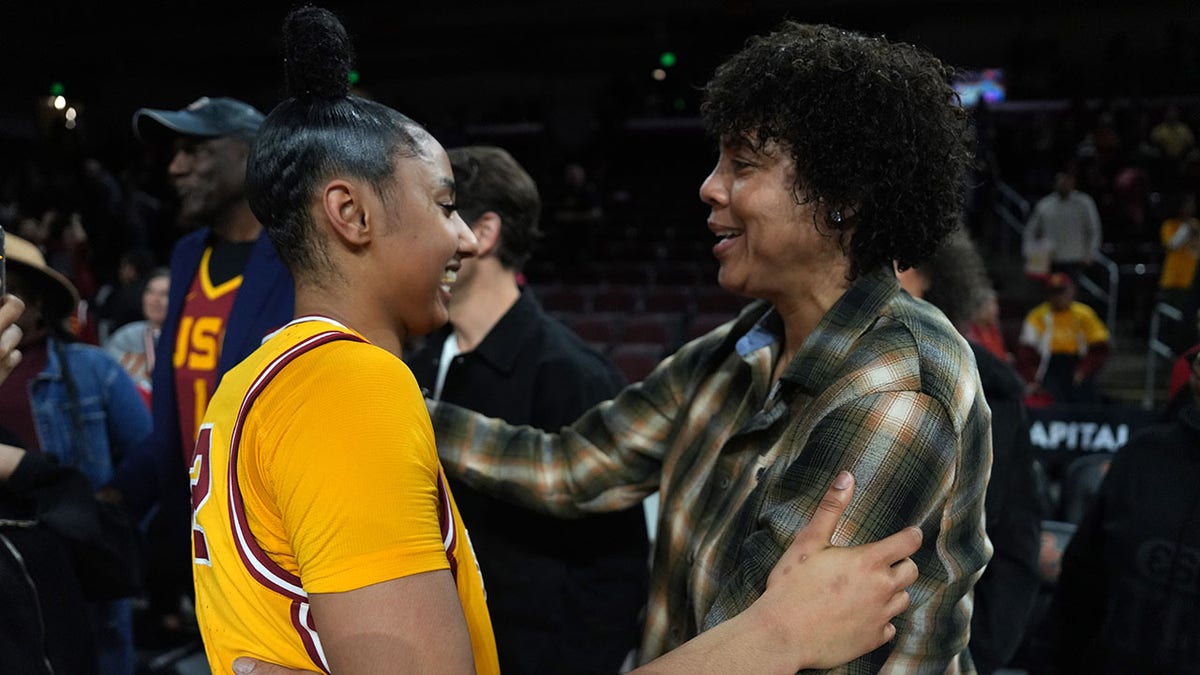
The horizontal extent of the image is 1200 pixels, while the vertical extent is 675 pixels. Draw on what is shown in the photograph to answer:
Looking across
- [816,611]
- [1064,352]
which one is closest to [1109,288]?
[1064,352]

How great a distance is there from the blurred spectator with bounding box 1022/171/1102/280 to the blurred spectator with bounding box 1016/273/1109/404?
2.17 metres

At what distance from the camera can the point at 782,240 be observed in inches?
59.1

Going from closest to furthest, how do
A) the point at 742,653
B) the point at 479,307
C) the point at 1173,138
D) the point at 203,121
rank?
the point at 742,653
the point at 479,307
the point at 203,121
the point at 1173,138

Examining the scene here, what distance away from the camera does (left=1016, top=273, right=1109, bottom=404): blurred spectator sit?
6.94 meters

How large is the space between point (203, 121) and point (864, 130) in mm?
1901

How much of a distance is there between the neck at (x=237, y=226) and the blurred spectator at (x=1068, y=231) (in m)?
7.97

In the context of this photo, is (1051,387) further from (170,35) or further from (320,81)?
(170,35)

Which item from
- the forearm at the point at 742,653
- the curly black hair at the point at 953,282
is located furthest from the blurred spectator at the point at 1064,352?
the forearm at the point at 742,653

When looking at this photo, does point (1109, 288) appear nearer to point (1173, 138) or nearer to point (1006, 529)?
point (1173, 138)

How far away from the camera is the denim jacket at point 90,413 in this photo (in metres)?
2.66

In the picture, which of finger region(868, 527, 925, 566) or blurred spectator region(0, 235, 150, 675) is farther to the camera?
blurred spectator region(0, 235, 150, 675)

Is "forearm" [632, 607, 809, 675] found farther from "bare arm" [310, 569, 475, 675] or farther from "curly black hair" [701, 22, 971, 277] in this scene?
"curly black hair" [701, 22, 971, 277]

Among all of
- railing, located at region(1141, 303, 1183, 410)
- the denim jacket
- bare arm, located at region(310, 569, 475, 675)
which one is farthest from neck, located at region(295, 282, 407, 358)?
railing, located at region(1141, 303, 1183, 410)

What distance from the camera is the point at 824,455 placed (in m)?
1.28
